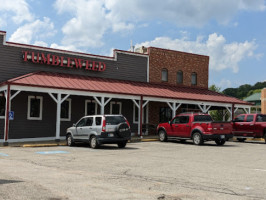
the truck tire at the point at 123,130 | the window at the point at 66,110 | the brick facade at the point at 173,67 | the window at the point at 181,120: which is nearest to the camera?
the truck tire at the point at 123,130

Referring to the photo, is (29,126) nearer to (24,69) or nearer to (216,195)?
(24,69)

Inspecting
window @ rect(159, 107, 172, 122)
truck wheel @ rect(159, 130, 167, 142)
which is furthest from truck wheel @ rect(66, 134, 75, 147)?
window @ rect(159, 107, 172, 122)

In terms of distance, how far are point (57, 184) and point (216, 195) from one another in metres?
3.42

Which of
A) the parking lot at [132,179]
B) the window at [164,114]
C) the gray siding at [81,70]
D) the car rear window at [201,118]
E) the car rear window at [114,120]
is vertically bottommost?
the parking lot at [132,179]

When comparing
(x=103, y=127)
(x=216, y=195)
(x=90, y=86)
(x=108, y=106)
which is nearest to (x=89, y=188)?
(x=216, y=195)

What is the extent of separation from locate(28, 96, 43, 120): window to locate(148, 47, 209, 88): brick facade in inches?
399

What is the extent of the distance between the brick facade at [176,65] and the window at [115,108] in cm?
399

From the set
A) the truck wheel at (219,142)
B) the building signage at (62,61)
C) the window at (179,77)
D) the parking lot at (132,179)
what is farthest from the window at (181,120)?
the window at (179,77)

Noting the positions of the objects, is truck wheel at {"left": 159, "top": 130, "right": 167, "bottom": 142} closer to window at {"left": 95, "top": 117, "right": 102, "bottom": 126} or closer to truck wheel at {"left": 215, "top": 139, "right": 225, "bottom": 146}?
truck wheel at {"left": 215, "top": 139, "right": 225, "bottom": 146}

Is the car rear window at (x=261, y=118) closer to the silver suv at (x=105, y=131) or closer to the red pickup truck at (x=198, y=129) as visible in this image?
the red pickup truck at (x=198, y=129)

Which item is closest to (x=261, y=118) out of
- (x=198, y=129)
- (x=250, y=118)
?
(x=250, y=118)

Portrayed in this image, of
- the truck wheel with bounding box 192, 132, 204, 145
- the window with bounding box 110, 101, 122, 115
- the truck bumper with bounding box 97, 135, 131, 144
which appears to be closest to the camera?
the truck bumper with bounding box 97, 135, 131, 144

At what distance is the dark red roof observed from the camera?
878 inches

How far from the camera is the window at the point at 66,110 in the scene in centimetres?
2601
